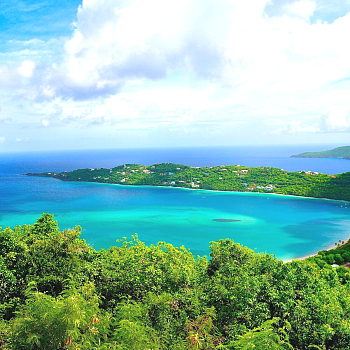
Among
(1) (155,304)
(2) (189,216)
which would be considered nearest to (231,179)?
(2) (189,216)

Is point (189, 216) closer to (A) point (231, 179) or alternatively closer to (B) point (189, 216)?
(B) point (189, 216)

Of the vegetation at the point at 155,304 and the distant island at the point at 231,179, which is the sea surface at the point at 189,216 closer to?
the distant island at the point at 231,179

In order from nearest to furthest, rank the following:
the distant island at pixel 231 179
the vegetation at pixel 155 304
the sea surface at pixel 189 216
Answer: the vegetation at pixel 155 304 < the sea surface at pixel 189 216 < the distant island at pixel 231 179

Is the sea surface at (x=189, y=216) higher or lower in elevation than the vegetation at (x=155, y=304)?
lower

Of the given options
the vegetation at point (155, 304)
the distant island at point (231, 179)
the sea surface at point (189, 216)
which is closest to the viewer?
the vegetation at point (155, 304)

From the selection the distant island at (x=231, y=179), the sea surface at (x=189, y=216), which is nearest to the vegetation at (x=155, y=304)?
the sea surface at (x=189, y=216)

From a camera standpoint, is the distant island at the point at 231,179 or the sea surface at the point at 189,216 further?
the distant island at the point at 231,179
